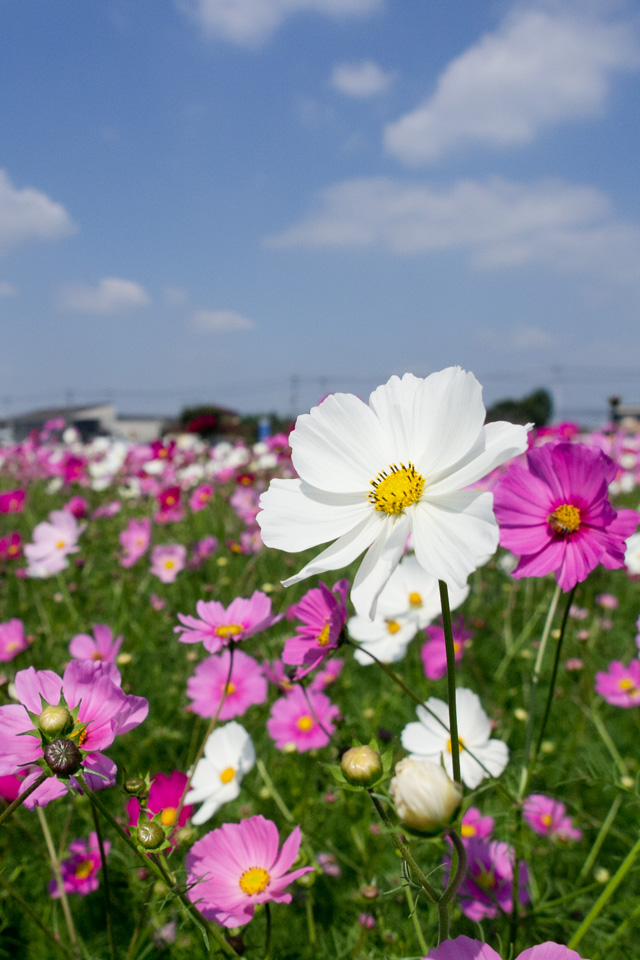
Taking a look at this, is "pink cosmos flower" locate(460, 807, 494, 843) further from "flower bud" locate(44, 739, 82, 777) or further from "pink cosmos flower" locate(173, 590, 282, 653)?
"flower bud" locate(44, 739, 82, 777)

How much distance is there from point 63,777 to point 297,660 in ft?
0.76

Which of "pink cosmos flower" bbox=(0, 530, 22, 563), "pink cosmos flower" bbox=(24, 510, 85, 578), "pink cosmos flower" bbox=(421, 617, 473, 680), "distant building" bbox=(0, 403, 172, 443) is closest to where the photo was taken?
"pink cosmos flower" bbox=(421, 617, 473, 680)

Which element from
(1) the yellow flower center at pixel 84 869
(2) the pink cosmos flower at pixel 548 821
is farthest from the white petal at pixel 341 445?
(1) the yellow flower center at pixel 84 869

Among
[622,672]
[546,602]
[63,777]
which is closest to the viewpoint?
[63,777]

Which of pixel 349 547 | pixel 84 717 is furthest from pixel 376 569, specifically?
pixel 84 717

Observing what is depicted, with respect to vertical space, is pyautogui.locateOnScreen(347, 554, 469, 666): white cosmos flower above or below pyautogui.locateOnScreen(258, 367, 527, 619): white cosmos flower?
below

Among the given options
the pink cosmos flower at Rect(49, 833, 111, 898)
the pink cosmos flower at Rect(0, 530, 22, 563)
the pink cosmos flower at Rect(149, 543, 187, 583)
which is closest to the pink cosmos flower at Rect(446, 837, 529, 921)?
the pink cosmos flower at Rect(49, 833, 111, 898)

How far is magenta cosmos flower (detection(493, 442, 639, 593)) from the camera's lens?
500 millimetres

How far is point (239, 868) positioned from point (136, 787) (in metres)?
0.20

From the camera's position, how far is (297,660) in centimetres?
58

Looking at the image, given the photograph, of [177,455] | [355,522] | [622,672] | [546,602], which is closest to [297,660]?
[355,522]

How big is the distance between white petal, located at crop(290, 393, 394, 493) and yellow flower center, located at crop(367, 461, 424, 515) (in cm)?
1

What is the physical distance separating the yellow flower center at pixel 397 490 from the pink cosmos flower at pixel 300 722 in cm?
59

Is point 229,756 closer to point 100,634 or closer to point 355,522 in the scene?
point 100,634
